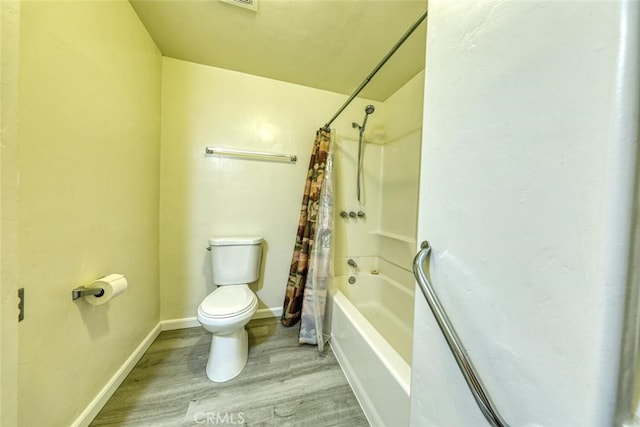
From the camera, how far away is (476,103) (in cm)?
47

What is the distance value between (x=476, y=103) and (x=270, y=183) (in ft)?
5.27

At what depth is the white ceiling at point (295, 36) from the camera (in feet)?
3.89

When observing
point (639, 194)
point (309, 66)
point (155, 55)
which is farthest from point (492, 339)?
point (155, 55)

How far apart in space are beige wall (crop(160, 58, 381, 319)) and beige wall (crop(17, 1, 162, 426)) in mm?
265

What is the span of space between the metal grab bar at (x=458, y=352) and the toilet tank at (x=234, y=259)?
1.39 meters

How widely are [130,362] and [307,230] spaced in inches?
55.4

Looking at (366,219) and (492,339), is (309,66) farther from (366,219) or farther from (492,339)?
(492,339)

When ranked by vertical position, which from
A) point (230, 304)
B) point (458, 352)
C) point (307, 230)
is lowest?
point (230, 304)

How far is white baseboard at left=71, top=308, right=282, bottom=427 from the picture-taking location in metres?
0.98

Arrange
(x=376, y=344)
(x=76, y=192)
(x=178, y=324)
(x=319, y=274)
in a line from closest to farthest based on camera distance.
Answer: (x=76, y=192) < (x=376, y=344) < (x=319, y=274) < (x=178, y=324)

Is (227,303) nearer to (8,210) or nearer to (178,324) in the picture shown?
(178,324)

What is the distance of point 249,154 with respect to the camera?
175 centimetres

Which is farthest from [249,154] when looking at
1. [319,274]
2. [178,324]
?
[178,324]

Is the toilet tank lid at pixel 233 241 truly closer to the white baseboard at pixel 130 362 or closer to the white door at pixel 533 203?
the white baseboard at pixel 130 362
